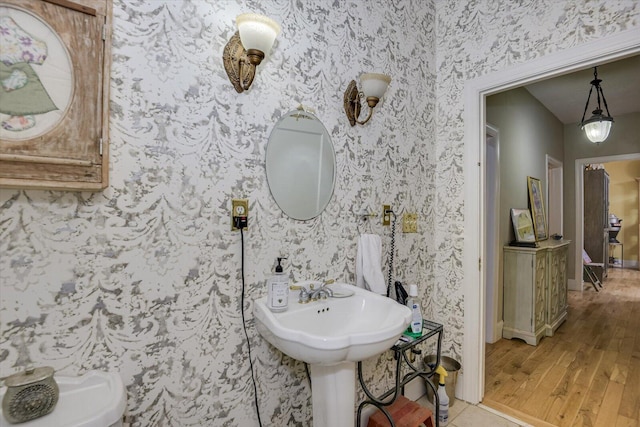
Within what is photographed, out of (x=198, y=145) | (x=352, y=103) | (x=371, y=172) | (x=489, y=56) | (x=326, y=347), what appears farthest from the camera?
(x=489, y=56)

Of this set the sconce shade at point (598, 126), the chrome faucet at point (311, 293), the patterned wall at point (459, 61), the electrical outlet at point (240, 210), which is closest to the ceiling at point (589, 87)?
the sconce shade at point (598, 126)

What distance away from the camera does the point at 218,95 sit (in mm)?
1260

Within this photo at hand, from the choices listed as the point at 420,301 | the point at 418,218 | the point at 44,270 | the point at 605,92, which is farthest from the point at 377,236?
the point at 605,92

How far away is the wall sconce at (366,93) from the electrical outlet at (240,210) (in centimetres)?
83

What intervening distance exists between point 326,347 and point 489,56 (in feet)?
7.20

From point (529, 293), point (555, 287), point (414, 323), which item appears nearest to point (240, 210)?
point (414, 323)

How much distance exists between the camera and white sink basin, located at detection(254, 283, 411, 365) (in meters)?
1.03

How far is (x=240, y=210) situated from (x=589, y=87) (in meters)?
4.53

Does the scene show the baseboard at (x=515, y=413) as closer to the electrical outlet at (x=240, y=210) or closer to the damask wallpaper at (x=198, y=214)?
the damask wallpaper at (x=198, y=214)

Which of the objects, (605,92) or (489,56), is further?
(605,92)

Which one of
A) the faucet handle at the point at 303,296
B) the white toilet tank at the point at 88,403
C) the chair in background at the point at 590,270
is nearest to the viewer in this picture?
the white toilet tank at the point at 88,403

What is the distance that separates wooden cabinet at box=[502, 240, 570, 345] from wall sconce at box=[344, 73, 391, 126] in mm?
2472

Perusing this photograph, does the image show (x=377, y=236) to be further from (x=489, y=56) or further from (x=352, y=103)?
(x=489, y=56)

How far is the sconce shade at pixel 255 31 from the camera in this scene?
120 centimetres
